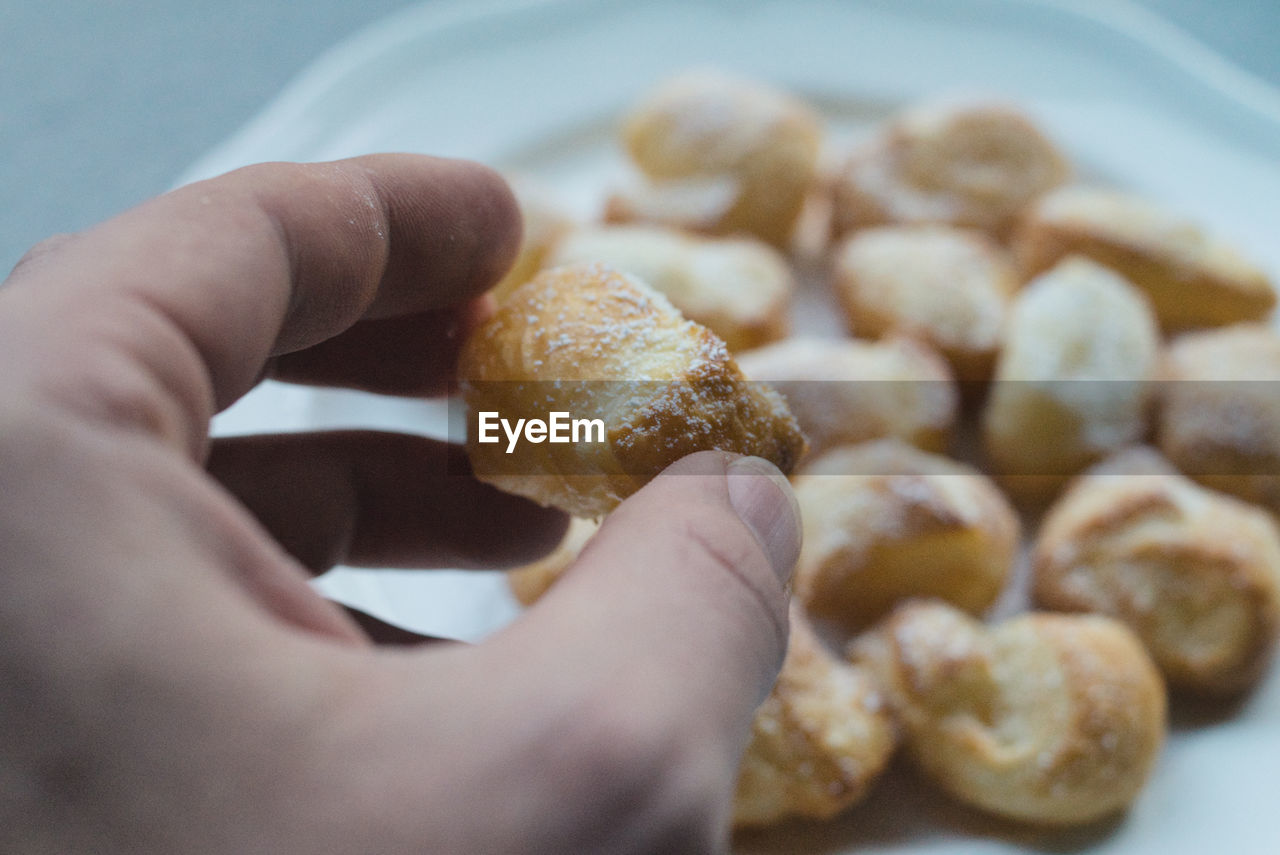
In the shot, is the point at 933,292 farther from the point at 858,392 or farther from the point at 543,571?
the point at 543,571

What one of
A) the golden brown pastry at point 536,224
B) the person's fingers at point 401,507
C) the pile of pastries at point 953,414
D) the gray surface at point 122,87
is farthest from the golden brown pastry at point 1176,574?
the gray surface at point 122,87

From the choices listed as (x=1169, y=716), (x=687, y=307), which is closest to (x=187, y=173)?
(x=687, y=307)

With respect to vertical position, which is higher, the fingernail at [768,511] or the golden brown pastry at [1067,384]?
the fingernail at [768,511]

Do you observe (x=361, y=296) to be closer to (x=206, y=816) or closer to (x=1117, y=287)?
(x=206, y=816)

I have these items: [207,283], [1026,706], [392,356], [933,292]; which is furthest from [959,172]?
[207,283]

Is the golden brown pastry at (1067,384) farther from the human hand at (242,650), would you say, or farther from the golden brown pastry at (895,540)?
the human hand at (242,650)

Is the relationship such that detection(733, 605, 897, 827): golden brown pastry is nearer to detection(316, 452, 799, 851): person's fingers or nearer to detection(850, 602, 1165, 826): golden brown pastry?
detection(850, 602, 1165, 826): golden brown pastry
